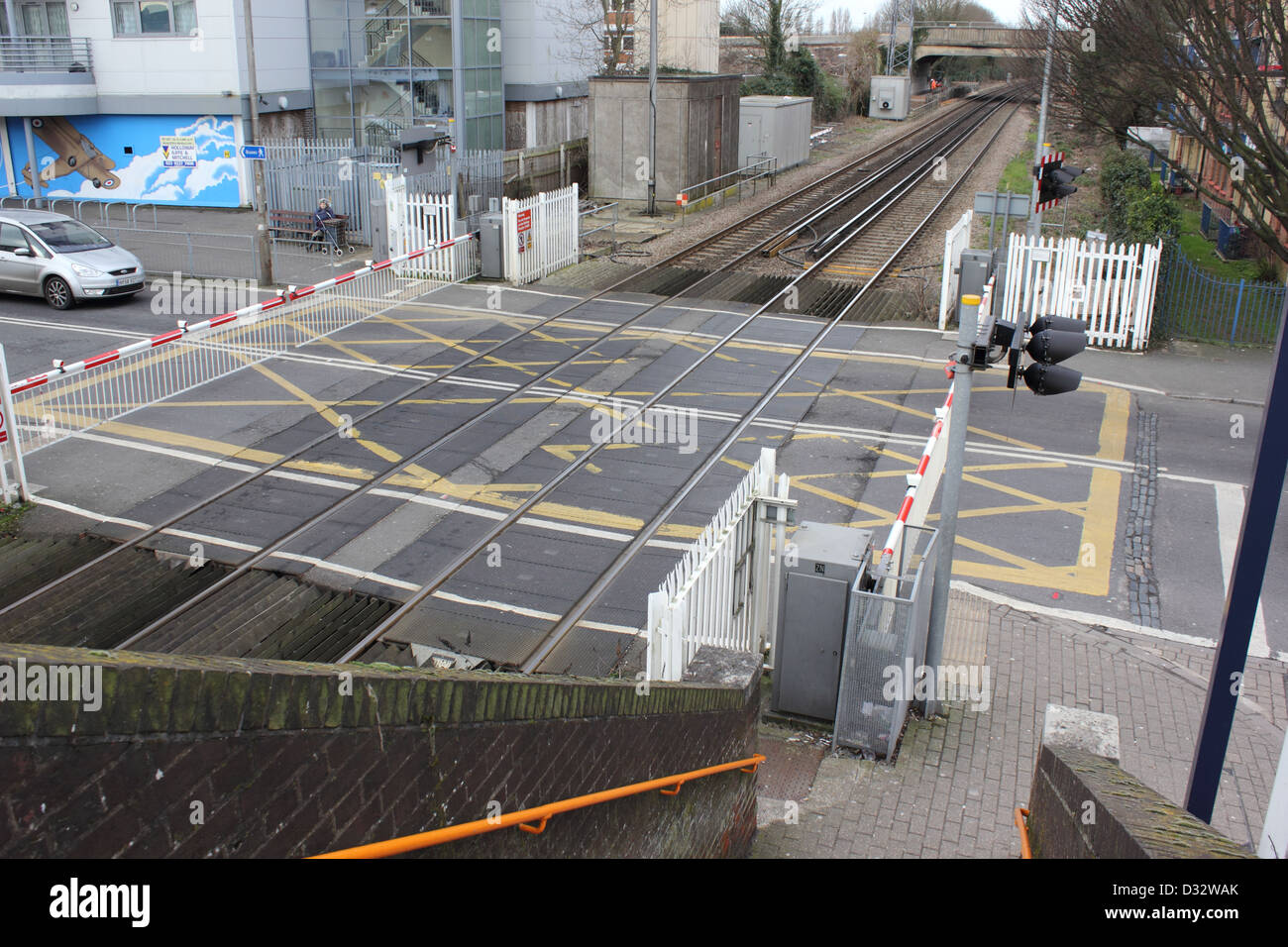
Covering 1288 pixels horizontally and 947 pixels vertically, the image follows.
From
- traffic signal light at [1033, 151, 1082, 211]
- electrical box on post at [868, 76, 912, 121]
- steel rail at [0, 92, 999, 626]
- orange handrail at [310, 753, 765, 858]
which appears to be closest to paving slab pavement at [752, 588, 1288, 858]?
orange handrail at [310, 753, 765, 858]

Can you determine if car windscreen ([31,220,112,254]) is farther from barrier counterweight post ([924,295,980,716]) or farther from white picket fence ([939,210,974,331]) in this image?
barrier counterweight post ([924,295,980,716])

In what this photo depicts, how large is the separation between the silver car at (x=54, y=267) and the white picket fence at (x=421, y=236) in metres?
4.90

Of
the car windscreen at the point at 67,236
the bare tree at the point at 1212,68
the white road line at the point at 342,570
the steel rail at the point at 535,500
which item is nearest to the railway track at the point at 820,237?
the steel rail at the point at 535,500

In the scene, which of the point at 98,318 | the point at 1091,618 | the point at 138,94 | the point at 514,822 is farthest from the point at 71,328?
the point at 514,822

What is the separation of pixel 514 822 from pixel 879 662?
4.57 metres

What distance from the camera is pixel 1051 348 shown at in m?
7.37

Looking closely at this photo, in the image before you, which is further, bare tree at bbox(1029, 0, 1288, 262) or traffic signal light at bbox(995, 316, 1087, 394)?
bare tree at bbox(1029, 0, 1288, 262)

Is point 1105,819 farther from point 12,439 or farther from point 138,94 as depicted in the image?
point 138,94

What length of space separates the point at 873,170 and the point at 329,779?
42.8m

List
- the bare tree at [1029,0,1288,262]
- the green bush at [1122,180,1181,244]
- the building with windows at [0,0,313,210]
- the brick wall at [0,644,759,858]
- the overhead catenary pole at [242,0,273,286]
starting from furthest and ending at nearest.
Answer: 1. the building with windows at [0,0,313,210]
2. the green bush at [1122,180,1181,244]
3. the overhead catenary pole at [242,0,273,286]
4. the bare tree at [1029,0,1288,262]
5. the brick wall at [0,644,759,858]

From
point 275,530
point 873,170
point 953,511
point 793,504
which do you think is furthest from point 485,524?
point 873,170

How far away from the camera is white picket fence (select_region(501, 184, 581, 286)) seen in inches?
853

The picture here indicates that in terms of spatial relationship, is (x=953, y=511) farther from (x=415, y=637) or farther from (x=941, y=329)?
(x=941, y=329)

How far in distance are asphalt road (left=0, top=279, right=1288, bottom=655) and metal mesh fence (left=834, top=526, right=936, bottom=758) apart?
7.85ft
